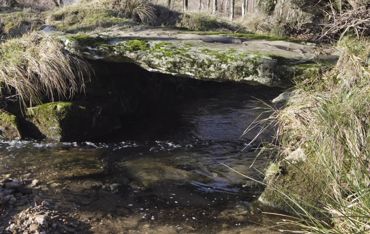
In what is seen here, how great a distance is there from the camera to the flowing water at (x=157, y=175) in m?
5.20

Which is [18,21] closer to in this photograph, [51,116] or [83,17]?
[83,17]

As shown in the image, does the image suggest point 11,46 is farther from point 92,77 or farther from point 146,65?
point 146,65

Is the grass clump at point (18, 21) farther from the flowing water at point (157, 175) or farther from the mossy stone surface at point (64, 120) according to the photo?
the flowing water at point (157, 175)

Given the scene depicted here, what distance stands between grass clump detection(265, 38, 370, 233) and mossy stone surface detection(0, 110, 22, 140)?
15.8ft

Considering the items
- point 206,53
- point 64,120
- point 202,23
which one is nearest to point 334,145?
point 206,53

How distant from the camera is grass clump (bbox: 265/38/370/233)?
275cm

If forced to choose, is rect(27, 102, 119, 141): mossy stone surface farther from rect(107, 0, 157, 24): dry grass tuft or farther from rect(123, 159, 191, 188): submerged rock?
rect(107, 0, 157, 24): dry grass tuft

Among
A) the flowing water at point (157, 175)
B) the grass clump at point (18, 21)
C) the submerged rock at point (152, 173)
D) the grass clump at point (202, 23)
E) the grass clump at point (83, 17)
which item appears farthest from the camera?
the grass clump at point (202, 23)

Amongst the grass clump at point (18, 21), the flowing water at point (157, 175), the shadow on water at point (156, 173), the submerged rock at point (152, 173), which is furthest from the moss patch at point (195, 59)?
the grass clump at point (18, 21)

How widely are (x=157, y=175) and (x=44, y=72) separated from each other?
306 cm

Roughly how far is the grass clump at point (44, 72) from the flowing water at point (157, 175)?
952 millimetres

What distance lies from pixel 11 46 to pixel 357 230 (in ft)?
26.2

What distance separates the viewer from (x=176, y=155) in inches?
295

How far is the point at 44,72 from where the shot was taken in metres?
8.16
